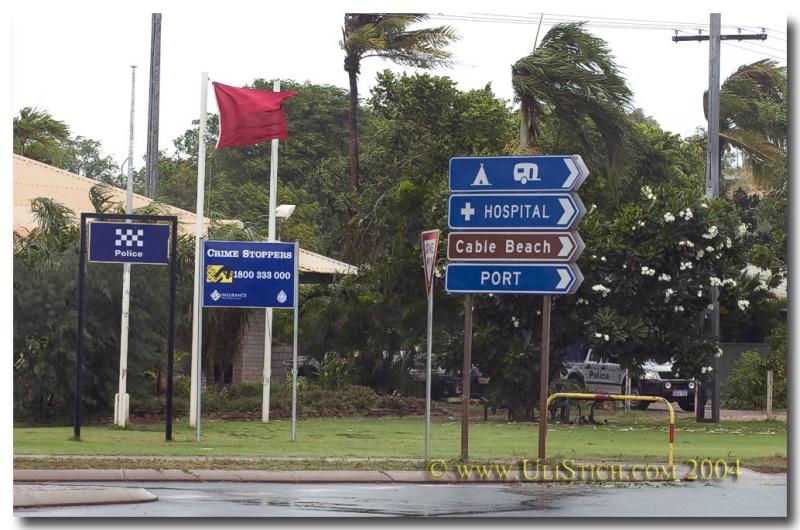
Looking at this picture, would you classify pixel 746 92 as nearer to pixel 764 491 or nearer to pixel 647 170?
pixel 647 170

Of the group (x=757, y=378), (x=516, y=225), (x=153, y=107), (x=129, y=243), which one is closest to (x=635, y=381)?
(x=757, y=378)

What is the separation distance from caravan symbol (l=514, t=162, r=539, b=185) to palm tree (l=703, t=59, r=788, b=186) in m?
14.8

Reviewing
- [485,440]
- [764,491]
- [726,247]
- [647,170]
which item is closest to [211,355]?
[485,440]

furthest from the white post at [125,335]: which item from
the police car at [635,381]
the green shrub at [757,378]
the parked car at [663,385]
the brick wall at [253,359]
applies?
the green shrub at [757,378]

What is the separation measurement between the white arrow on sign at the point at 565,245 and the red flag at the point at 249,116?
6.99m

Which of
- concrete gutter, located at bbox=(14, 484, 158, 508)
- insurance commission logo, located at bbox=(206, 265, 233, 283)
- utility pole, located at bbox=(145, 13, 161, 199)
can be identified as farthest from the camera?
utility pole, located at bbox=(145, 13, 161, 199)

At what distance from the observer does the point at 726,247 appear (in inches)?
1037

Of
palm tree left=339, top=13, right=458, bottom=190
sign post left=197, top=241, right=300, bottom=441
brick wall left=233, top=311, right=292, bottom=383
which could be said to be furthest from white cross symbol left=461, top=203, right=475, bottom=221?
brick wall left=233, top=311, right=292, bottom=383

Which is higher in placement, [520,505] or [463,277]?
[463,277]

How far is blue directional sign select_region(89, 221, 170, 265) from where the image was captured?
19.1m

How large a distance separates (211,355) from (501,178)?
43.5 feet

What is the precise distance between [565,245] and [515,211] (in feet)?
A: 2.26

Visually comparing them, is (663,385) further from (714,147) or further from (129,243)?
(129,243)

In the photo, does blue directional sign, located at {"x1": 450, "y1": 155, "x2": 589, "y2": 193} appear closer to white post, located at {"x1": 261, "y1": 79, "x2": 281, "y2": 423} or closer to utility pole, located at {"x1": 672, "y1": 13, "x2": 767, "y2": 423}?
white post, located at {"x1": 261, "y1": 79, "x2": 281, "y2": 423}
